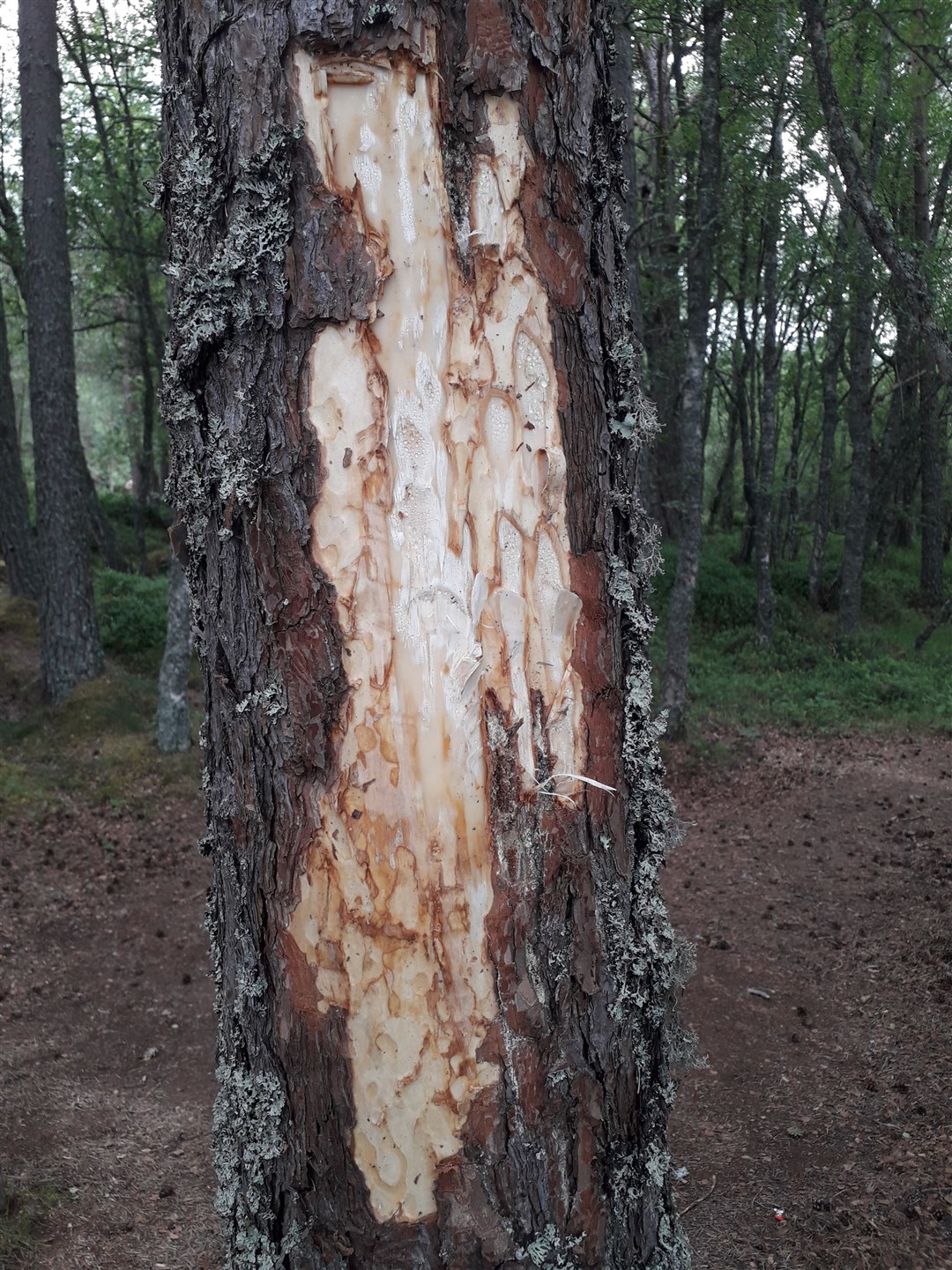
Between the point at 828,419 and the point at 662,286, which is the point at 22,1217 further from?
the point at 828,419

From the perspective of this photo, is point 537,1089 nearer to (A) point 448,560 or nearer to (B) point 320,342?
(A) point 448,560

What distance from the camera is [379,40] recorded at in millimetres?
1537

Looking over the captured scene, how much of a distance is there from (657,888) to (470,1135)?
1.84ft

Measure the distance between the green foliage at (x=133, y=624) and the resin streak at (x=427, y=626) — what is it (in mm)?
11008

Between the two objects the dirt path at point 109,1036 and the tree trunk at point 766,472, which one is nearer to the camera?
the dirt path at point 109,1036

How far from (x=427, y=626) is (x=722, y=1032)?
13.7 ft

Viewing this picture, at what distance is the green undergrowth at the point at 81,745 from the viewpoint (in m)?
8.44

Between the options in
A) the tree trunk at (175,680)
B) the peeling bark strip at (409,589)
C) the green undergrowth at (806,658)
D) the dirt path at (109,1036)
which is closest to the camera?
the peeling bark strip at (409,589)

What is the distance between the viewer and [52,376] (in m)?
9.77

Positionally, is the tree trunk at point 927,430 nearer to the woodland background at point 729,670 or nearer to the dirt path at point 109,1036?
the woodland background at point 729,670

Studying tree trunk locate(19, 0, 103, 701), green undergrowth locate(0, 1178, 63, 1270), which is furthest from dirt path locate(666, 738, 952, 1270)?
tree trunk locate(19, 0, 103, 701)

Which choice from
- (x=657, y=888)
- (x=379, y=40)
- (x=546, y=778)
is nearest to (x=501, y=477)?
(x=546, y=778)

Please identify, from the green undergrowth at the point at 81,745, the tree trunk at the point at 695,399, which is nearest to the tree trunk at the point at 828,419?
the tree trunk at the point at 695,399

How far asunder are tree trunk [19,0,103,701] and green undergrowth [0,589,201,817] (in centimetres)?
35
